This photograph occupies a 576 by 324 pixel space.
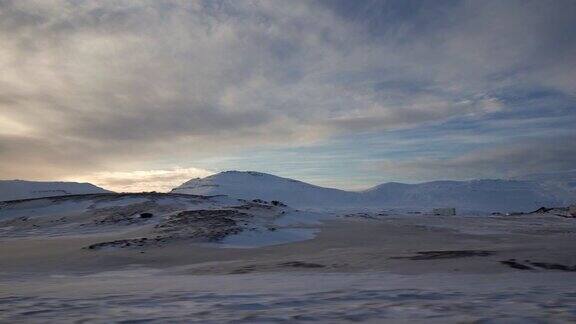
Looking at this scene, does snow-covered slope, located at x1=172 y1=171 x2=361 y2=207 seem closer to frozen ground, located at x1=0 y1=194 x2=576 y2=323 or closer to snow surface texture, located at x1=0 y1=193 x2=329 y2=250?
snow surface texture, located at x1=0 y1=193 x2=329 y2=250

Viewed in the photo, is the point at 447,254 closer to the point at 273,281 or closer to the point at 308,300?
the point at 273,281

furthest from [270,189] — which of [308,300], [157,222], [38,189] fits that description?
[308,300]

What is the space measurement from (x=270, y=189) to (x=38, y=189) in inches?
3236

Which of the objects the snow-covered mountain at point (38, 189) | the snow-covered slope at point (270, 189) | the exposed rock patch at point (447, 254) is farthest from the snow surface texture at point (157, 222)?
the snow-covered slope at point (270, 189)

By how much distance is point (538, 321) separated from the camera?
4723mm

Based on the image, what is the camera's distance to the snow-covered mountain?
347 ft

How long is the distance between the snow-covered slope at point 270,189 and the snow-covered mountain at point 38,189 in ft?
116

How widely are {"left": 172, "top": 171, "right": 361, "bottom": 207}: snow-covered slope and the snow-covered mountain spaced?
35213 mm

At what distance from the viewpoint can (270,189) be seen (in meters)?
171

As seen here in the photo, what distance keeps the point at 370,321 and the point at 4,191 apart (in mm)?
124606

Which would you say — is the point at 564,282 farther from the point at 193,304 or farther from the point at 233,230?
the point at 233,230

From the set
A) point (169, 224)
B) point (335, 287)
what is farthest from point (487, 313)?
point (169, 224)

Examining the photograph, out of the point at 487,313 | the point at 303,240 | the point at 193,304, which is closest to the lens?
the point at 487,313

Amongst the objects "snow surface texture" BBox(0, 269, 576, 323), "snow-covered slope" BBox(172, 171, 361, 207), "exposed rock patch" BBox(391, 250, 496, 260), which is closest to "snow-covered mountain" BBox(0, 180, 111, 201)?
"snow-covered slope" BBox(172, 171, 361, 207)
